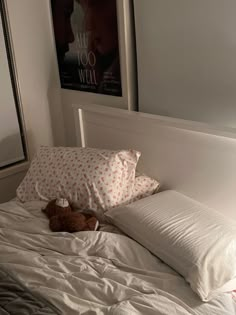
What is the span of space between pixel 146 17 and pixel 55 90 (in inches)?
37.3

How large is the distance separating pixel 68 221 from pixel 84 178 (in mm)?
250

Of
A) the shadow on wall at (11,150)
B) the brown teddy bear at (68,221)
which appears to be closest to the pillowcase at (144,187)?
the brown teddy bear at (68,221)

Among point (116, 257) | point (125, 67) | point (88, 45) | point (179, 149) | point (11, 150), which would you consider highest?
point (88, 45)

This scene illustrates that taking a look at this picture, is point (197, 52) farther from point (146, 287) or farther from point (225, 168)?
point (146, 287)

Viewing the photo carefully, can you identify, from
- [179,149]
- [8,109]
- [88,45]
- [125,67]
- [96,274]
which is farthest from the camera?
[8,109]

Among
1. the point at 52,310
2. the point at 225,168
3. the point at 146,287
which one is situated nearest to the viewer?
the point at 52,310

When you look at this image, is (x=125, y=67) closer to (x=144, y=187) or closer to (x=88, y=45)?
(x=88, y=45)

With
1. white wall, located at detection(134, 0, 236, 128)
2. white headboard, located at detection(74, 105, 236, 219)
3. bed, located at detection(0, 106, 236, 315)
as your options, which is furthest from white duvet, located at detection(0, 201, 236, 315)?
white wall, located at detection(134, 0, 236, 128)

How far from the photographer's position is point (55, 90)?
249 centimetres

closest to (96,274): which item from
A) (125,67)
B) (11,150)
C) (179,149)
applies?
(179,149)

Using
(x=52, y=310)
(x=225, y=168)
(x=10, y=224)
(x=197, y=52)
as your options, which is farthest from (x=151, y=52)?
(x=52, y=310)

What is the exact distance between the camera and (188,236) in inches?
52.4

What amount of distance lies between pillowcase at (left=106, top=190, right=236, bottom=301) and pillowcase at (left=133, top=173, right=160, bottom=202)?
4.7 inches

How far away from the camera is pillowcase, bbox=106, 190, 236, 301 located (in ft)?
4.00
